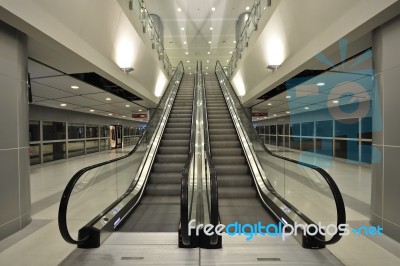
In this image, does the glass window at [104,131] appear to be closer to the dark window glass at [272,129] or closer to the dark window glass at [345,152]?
the dark window glass at [272,129]

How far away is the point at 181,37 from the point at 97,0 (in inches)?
577

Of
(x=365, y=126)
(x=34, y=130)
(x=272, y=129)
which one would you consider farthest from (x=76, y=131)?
(x=272, y=129)

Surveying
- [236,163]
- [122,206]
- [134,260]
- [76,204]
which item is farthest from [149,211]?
[236,163]

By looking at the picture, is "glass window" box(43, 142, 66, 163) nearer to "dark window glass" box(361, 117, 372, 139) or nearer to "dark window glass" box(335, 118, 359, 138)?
→ "dark window glass" box(335, 118, 359, 138)

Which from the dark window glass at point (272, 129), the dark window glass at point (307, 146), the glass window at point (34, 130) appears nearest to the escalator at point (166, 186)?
the glass window at point (34, 130)

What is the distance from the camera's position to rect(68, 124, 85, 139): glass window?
1335 cm

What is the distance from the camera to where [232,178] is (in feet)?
17.4

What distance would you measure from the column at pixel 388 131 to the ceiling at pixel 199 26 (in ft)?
39.8

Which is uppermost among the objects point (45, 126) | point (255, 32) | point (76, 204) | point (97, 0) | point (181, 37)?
point (181, 37)

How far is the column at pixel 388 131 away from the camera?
313cm

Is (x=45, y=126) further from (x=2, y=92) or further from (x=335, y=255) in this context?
(x=335, y=255)

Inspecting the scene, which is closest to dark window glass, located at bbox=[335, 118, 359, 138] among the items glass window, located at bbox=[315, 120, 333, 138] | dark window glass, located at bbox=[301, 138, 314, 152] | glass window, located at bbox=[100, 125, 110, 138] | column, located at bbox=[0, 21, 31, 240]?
glass window, located at bbox=[315, 120, 333, 138]

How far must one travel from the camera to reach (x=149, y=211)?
14.1ft

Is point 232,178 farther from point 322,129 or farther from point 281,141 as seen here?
point 281,141
